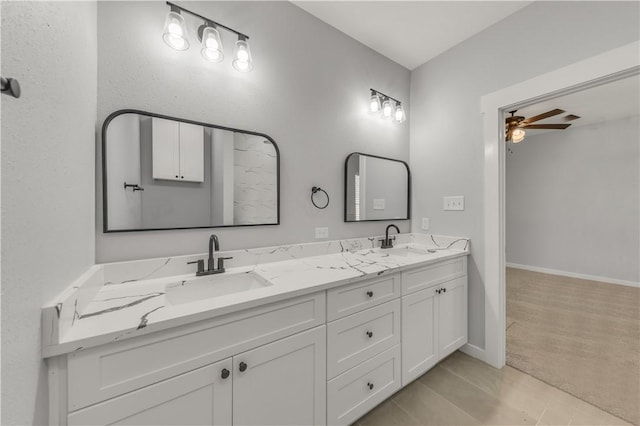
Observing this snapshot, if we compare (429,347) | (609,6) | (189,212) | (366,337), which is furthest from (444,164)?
(189,212)

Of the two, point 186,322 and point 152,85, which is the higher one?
point 152,85

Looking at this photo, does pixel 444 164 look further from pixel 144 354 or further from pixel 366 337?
pixel 144 354

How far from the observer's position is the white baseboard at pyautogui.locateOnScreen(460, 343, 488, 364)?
1.91m

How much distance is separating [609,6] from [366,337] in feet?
7.58

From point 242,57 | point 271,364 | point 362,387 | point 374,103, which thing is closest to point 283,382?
point 271,364

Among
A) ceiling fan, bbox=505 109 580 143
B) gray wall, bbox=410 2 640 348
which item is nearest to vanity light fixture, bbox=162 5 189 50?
gray wall, bbox=410 2 640 348

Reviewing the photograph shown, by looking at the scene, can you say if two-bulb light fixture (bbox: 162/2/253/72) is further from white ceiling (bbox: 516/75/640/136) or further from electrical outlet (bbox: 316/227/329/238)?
white ceiling (bbox: 516/75/640/136)

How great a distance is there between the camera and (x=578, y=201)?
388 centimetres

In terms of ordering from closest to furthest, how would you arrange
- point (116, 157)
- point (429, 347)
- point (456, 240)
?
point (116, 157) → point (429, 347) → point (456, 240)

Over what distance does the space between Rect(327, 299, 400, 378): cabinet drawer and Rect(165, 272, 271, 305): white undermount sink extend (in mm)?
435

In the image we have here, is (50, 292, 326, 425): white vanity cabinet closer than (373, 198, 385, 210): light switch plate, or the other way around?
(50, 292, 326, 425): white vanity cabinet

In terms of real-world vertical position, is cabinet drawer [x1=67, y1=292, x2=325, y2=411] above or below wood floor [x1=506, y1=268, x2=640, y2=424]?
above

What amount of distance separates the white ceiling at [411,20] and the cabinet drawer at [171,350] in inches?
79.6

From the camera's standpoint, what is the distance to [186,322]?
2.66 ft
